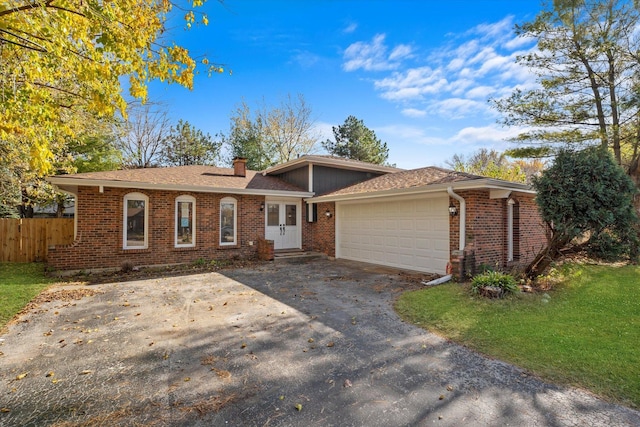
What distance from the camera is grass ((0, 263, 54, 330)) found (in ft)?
18.9

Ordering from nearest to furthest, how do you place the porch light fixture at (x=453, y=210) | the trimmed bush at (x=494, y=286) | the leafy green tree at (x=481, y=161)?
the trimmed bush at (x=494, y=286) < the porch light fixture at (x=453, y=210) < the leafy green tree at (x=481, y=161)

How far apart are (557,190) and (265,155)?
22589mm

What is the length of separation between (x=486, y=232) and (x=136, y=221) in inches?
409

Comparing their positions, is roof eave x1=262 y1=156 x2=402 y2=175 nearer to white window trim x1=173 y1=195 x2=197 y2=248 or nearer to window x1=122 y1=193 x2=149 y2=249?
white window trim x1=173 y1=195 x2=197 y2=248

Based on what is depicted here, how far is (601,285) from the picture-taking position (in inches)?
269

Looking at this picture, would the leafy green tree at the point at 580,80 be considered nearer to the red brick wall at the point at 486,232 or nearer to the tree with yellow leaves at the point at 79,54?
the red brick wall at the point at 486,232

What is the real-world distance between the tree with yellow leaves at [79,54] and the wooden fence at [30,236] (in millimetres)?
8452

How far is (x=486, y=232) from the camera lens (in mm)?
8484

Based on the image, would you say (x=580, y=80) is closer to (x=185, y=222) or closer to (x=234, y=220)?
(x=234, y=220)

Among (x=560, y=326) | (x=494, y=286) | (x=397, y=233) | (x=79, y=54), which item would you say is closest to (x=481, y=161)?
(x=397, y=233)

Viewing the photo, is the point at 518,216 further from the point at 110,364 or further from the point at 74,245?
the point at 74,245

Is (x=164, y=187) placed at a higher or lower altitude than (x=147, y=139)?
lower

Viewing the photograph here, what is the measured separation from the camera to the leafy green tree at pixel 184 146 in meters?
25.9

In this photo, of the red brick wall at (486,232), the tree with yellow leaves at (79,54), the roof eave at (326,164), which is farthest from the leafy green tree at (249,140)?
the tree with yellow leaves at (79,54)
